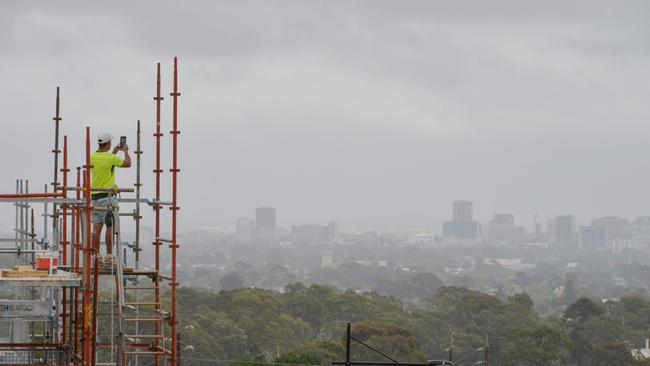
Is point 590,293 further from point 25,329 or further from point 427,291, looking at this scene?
point 25,329

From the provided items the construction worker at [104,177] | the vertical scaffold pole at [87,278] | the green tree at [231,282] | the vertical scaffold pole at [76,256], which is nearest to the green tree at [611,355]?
the vertical scaffold pole at [76,256]

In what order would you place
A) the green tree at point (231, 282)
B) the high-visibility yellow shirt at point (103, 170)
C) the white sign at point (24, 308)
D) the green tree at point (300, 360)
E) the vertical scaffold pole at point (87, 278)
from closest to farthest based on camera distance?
the vertical scaffold pole at point (87, 278) → the white sign at point (24, 308) → the high-visibility yellow shirt at point (103, 170) → the green tree at point (300, 360) → the green tree at point (231, 282)

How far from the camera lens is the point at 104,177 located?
17422mm

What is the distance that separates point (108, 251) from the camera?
17.3 m

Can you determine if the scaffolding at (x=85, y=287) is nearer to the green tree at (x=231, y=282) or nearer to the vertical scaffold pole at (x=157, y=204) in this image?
the vertical scaffold pole at (x=157, y=204)

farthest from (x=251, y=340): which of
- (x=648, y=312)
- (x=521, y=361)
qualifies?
(x=648, y=312)

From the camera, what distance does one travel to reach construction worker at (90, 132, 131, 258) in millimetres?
16844

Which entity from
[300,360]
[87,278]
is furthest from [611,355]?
[87,278]

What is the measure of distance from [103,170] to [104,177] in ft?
0.31

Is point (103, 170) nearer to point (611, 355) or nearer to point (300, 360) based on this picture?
point (300, 360)

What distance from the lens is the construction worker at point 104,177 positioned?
1684cm

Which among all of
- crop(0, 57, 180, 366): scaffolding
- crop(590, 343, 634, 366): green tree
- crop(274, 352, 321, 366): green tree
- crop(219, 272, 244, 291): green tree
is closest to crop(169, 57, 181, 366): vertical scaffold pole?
crop(0, 57, 180, 366): scaffolding

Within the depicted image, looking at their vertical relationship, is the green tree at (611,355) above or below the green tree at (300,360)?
below

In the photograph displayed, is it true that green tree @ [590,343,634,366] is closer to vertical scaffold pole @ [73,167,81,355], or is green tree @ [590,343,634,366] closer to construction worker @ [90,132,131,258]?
vertical scaffold pole @ [73,167,81,355]
